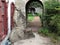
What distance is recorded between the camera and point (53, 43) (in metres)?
11.8

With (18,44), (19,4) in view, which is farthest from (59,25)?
(19,4)

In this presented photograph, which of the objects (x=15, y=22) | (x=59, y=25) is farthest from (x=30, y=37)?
(x=59, y=25)

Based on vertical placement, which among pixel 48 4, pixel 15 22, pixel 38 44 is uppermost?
pixel 48 4

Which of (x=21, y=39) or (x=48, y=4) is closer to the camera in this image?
(x=21, y=39)

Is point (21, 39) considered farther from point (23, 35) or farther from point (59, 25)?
point (59, 25)

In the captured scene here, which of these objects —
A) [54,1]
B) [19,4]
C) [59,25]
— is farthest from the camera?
[19,4]

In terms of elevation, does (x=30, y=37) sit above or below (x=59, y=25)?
below

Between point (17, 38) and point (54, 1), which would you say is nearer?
point (17, 38)

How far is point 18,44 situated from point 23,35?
192 centimetres

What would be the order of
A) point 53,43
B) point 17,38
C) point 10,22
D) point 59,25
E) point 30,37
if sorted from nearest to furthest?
point 59,25
point 53,43
point 17,38
point 30,37
point 10,22

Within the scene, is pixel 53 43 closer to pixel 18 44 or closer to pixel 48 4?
pixel 18 44

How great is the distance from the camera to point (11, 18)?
16.0 meters

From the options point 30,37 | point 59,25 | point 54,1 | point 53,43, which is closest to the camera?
point 59,25

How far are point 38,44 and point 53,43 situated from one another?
882mm
